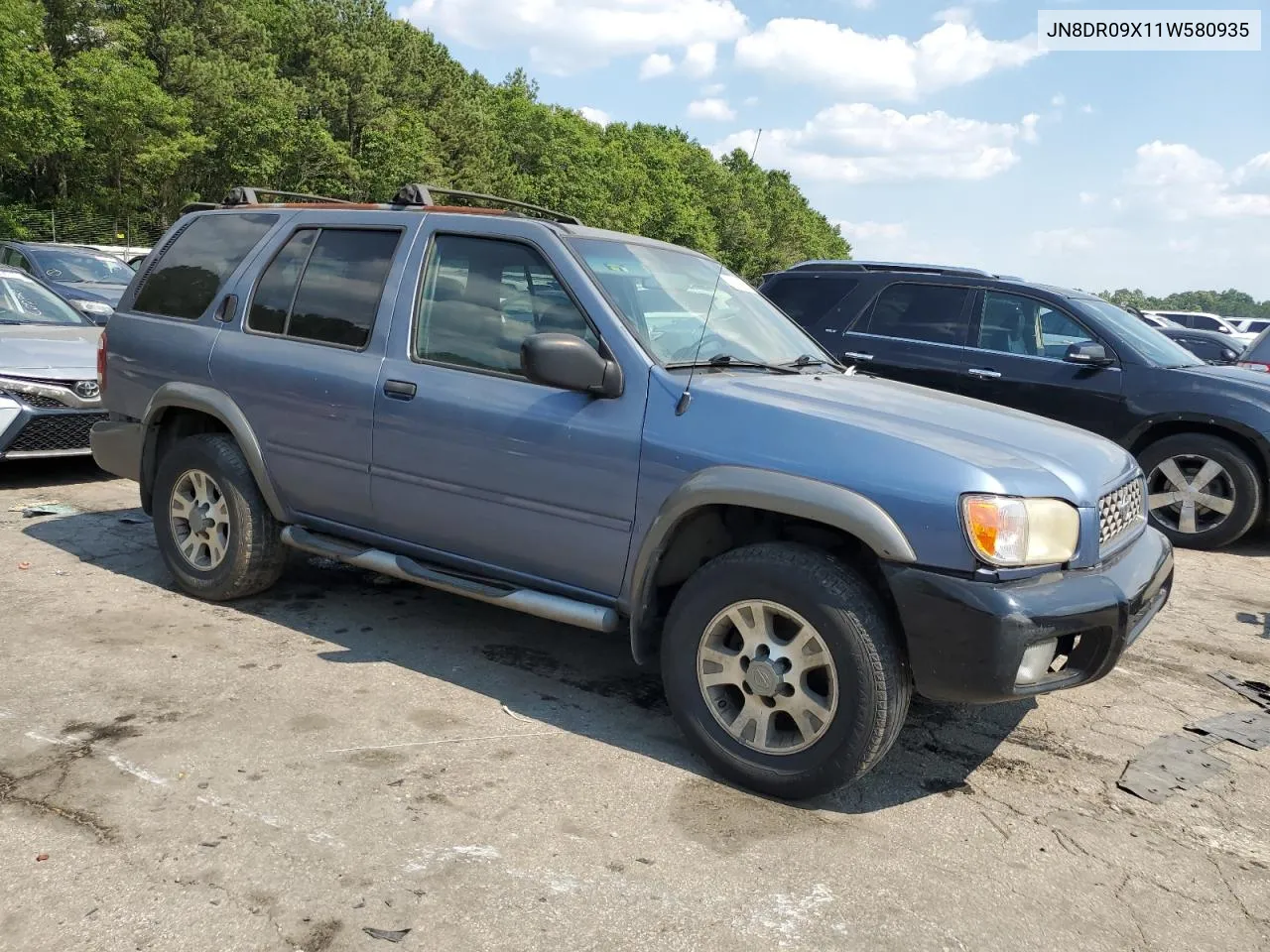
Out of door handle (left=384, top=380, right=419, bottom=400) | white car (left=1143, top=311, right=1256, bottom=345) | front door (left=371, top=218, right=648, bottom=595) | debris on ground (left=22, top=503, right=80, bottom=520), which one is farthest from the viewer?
white car (left=1143, top=311, right=1256, bottom=345)

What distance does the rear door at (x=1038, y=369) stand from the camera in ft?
25.1

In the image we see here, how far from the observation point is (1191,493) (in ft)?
24.6

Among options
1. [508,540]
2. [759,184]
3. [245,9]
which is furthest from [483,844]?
[759,184]

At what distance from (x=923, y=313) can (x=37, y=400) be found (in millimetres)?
6340

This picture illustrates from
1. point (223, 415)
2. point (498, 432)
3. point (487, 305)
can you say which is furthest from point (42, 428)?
point (498, 432)

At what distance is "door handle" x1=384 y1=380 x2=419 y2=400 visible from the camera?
4.28 m

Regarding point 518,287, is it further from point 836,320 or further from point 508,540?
point 836,320

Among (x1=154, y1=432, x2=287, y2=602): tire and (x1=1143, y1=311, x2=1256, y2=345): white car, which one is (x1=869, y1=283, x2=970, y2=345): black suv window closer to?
(x1=154, y1=432, x2=287, y2=602): tire

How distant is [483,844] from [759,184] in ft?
355

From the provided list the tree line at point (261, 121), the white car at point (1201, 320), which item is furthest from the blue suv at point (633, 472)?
the white car at point (1201, 320)

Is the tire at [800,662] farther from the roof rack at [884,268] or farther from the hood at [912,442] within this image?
the roof rack at [884,268]

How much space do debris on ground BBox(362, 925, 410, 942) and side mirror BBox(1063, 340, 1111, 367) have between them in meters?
6.50

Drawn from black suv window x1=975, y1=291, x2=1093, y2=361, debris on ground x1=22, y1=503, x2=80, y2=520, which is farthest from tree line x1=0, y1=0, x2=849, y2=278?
debris on ground x1=22, y1=503, x2=80, y2=520

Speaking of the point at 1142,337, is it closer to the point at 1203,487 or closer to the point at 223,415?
the point at 1203,487
